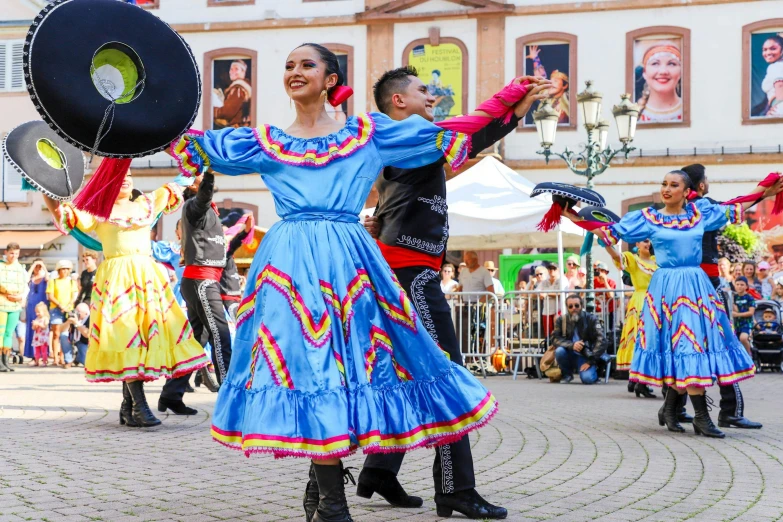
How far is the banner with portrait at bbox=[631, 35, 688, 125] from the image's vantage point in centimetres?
2805

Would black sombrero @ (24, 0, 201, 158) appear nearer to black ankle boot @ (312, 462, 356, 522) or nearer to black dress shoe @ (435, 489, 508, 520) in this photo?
black ankle boot @ (312, 462, 356, 522)

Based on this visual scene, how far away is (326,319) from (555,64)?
2585cm

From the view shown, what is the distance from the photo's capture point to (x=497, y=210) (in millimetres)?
15000

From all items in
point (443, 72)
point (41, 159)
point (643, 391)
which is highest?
point (443, 72)

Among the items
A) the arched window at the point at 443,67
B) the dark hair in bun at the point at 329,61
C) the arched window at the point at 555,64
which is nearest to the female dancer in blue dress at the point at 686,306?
the dark hair in bun at the point at 329,61

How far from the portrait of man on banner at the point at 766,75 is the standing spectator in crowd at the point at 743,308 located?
1283 centimetres

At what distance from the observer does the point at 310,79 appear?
4363mm

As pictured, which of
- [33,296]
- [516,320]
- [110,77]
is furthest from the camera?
[33,296]

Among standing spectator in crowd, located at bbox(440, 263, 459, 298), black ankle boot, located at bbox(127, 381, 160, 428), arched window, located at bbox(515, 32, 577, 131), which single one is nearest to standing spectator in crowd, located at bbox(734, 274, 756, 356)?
standing spectator in crowd, located at bbox(440, 263, 459, 298)

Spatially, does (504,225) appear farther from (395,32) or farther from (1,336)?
(395,32)

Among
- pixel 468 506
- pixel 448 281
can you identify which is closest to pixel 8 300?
pixel 448 281

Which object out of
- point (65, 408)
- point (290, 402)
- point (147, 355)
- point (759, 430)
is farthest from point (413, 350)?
point (65, 408)

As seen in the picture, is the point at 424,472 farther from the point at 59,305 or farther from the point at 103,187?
the point at 59,305

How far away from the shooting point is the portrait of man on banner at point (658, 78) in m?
28.1
